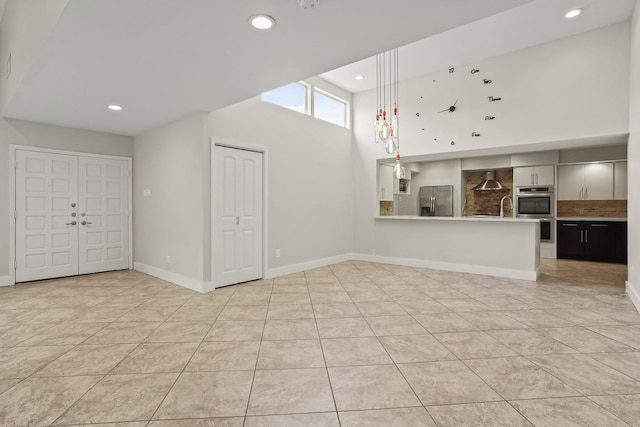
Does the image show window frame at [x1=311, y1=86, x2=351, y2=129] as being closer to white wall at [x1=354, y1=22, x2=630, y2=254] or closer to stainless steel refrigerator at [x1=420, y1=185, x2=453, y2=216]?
white wall at [x1=354, y1=22, x2=630, y2=254]

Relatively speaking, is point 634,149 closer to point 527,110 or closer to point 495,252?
point 527,110

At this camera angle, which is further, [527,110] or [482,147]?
[482,147]

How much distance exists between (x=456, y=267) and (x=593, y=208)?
3.98 metres

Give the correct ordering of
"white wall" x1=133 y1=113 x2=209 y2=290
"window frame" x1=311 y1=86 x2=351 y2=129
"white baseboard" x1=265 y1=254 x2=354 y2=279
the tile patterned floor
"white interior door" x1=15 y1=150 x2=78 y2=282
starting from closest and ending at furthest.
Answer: the tile patterned floor
"white wall" x1=133 y1=113 x2=209 y2=290
"white interior door" x1=15 y1=150 x2=78 y2=282
"white baseboard" x1=265 y1=254 x2=354 y2=279
"window frame" x1=311 y1=86 x2=351 y2=129

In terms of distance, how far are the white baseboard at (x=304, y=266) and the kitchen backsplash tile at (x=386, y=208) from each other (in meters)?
1.20

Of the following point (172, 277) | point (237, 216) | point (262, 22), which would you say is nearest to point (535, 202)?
point (237, 216)

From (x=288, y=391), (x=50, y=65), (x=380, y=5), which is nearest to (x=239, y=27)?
(x=380, y=5)

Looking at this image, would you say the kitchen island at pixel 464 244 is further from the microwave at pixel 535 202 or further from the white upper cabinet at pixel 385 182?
the microwave at pixel 535 202

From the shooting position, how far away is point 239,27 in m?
2.32

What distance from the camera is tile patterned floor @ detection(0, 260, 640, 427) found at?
179cm

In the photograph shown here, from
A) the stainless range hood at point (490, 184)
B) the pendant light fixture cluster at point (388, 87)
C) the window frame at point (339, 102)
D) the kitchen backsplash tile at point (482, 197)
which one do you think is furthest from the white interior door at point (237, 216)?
the stainless range hood at point (490, 184)

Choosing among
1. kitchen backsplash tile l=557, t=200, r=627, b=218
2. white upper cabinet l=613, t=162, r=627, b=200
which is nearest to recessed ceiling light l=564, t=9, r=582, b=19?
white upper cabinet l=613, t=162, r=627, b=200

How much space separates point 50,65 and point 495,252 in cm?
632

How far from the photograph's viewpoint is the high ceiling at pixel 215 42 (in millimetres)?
2107
